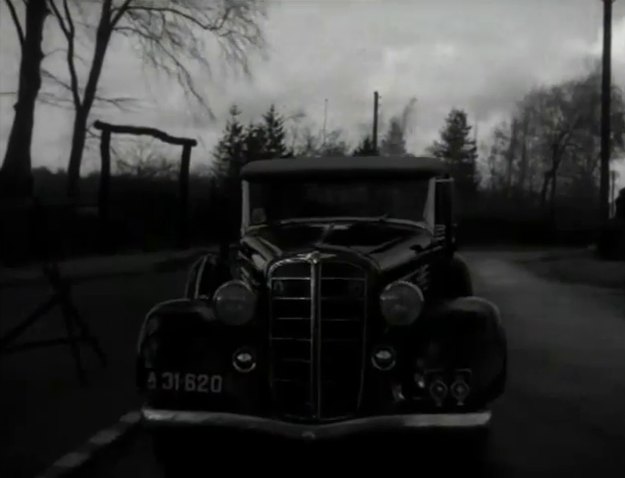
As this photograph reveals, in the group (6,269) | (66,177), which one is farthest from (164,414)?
(6,269)

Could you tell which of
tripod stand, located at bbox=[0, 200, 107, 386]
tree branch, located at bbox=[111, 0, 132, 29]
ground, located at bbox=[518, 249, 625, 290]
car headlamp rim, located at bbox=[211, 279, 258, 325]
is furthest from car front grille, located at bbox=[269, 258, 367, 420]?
ground, located at bbox=[518, 249, 625, 290]

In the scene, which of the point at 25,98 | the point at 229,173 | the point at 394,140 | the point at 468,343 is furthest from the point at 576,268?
the point at 468,343

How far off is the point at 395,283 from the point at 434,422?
2.19 ft

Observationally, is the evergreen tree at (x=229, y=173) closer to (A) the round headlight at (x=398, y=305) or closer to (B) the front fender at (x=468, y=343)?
(A) the round headlight at (x=398, y=305)

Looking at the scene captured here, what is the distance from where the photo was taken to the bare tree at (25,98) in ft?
27.4

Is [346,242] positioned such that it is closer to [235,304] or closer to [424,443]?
[235,304]

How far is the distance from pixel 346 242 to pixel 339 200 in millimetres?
774

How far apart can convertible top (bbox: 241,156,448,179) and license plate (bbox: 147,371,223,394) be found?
1.55 meters

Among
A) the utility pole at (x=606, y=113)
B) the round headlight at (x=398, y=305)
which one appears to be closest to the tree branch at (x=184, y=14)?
the round headlight at (x=398, y=305)

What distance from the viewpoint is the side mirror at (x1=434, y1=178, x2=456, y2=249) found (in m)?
6.13

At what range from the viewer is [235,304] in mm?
5168

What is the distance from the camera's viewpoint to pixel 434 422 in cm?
487

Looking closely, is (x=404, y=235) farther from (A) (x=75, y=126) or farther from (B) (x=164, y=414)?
(A) (x=75, y=126)

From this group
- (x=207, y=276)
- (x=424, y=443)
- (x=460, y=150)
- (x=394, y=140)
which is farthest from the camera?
(x=394, y=140)
